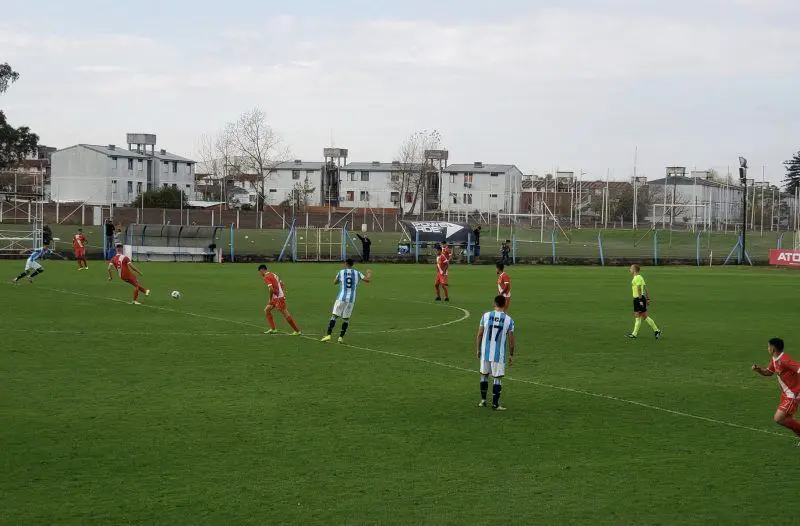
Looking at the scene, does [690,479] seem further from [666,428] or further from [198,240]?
[198,240]

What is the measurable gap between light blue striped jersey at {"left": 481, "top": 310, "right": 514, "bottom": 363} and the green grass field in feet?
3.56

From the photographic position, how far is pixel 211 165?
436ft

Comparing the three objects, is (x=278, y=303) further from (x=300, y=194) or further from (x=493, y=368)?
(x=300, y=194)

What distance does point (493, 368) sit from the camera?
16.4 metres

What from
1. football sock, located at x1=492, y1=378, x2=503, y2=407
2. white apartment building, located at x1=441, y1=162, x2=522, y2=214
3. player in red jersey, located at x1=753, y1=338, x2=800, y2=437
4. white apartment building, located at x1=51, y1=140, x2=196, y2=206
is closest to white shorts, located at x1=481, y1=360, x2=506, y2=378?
football sock, located at x1=492, y1=378, x2=503, y2=407

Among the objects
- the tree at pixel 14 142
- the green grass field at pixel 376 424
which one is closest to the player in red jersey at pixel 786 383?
the green grass field at pixel 376 424

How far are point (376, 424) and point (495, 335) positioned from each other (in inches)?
101

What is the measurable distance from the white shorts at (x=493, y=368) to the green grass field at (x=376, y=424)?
740 millimetres

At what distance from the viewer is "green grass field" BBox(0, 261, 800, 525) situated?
11227mm

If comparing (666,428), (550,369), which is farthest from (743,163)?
(666,428)

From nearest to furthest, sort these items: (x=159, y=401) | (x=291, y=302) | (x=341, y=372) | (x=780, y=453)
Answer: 1. (x=780, y=453)
2. (x=159, y=401)
3. (x=341, y=372)
4. (x=291, y=302)

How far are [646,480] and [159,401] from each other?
8824 millimetres

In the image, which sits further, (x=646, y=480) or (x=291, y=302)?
(x=291, y=302)

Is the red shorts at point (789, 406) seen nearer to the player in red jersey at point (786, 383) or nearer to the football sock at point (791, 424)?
the player in red jersey at point (786, 383)
